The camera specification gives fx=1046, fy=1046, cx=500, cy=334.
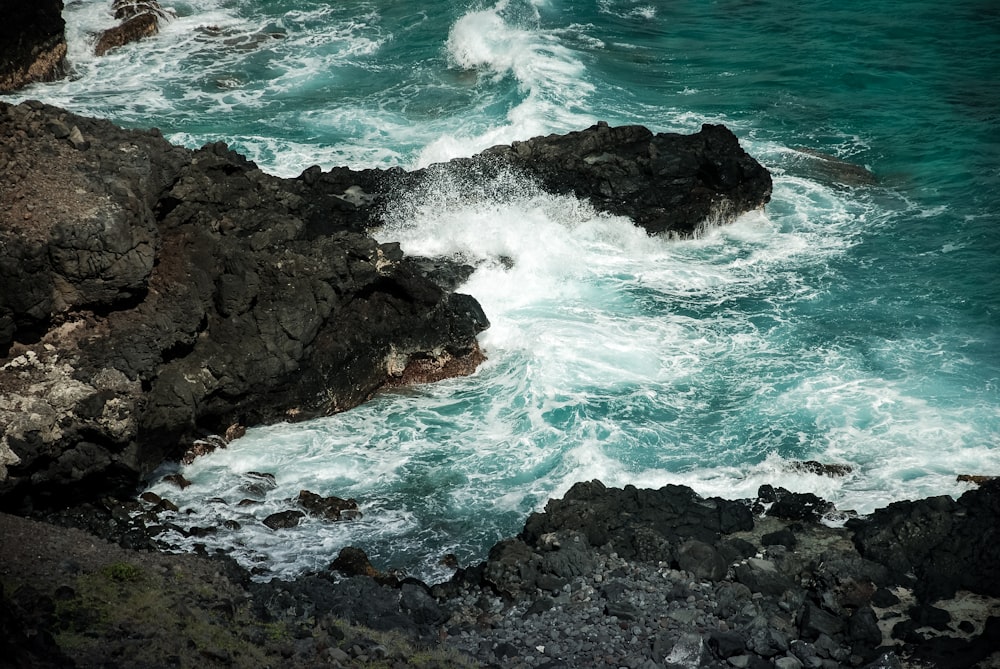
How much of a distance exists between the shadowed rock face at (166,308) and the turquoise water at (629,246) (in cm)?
96

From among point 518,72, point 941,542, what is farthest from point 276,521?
point 518,72

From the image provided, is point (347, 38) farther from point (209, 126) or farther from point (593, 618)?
point (593, 618)

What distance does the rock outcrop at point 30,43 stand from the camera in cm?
3519

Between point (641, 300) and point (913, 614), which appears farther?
point (641, 300)

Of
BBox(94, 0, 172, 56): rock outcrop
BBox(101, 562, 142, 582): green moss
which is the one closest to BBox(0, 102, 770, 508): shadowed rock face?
BBox(101, 562, 142, 582): green moss

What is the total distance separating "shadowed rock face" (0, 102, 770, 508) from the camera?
16875 mm

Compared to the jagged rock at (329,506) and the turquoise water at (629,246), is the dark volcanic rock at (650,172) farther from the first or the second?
the jagged rock at (329,506)

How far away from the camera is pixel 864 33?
41.1 meters

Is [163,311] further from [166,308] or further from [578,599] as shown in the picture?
[578,599]

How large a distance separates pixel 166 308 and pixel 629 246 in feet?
42.1

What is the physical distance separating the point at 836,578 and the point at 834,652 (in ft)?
5.24

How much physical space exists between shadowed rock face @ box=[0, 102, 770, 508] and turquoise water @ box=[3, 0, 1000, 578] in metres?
0.96

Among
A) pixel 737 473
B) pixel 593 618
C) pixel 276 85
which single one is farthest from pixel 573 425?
pixel 276 85

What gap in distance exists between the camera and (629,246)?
2736cm
